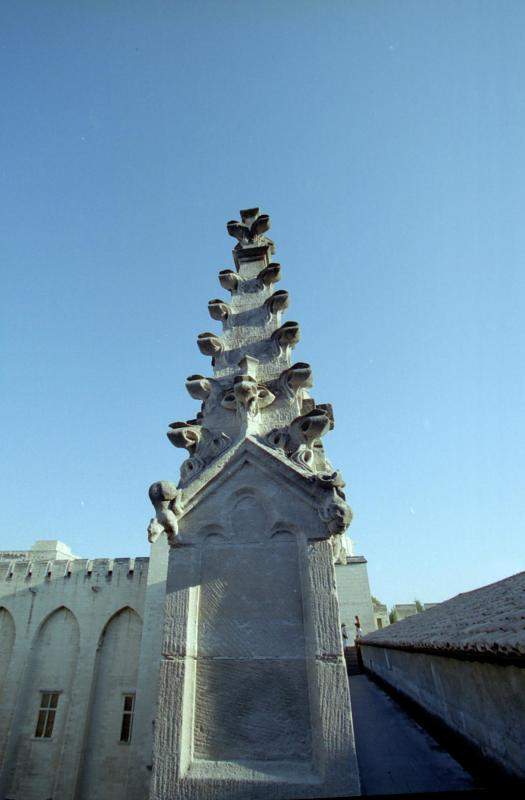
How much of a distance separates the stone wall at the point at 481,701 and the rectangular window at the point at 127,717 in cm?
1703

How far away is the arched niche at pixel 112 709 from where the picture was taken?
1591 cm

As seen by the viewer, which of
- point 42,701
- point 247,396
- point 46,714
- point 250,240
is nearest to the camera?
point 247,396

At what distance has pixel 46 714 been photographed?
17.8m

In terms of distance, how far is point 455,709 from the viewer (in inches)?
148

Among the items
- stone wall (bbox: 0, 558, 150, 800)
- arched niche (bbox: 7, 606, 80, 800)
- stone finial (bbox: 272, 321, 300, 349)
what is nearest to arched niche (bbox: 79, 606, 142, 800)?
stone wall (bbox: 0, 558, 150, 800)

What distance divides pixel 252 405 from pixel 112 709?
19.7 meters

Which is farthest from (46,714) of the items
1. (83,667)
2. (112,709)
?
(112,709)

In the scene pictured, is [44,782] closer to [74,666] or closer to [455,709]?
[74,666]

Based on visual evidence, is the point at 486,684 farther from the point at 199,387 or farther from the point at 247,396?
the point at 199,387

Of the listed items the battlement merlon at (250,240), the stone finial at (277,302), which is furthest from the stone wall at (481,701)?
the battlement merlon at (250,240)

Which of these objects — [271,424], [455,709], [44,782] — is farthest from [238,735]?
[44,782]

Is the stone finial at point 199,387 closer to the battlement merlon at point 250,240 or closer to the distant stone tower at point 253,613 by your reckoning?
the distant stone tower at point 253,613

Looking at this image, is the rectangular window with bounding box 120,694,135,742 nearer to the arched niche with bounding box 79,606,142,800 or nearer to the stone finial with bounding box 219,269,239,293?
the arched niche with bounding box 79,606,142,800

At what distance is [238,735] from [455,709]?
226 centimetres
